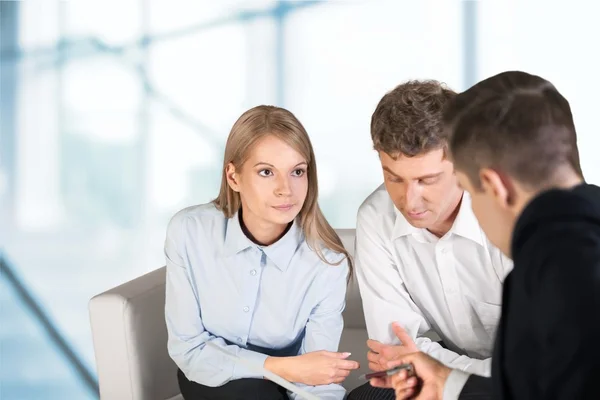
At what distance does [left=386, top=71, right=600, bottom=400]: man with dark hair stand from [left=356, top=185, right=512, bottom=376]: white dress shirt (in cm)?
76

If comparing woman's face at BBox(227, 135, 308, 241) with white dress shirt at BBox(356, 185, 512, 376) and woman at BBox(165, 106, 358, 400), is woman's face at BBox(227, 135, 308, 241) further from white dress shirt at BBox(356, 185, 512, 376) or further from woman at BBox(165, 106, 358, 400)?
white dress shirt at BBox(356, 185, 512, 376)

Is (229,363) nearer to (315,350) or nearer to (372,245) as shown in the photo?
(315,350)

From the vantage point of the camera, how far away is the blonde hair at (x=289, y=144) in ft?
6.89

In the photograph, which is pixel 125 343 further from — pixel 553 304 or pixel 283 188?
pixel 553 304

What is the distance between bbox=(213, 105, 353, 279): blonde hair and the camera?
210cm

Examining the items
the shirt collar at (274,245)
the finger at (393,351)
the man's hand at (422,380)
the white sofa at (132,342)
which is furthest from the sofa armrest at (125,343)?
the man's hand at (422,380)

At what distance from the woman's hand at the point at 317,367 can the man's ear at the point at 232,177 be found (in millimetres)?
449

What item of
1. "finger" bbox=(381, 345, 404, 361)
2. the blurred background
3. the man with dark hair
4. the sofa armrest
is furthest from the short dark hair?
the blurred background

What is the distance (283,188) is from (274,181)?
0.03m

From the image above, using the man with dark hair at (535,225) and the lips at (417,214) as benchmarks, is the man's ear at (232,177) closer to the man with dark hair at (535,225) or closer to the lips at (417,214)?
the lips at (417,214)

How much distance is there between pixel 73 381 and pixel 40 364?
18 centimetres

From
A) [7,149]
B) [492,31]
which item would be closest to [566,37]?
[492,31]

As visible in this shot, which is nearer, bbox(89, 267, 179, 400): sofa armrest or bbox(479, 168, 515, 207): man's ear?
bbox(479, 168, 515, 207): man's ear

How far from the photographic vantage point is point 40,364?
4.07 meters
